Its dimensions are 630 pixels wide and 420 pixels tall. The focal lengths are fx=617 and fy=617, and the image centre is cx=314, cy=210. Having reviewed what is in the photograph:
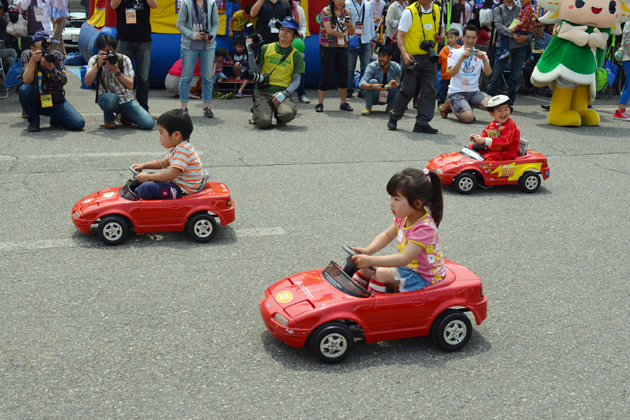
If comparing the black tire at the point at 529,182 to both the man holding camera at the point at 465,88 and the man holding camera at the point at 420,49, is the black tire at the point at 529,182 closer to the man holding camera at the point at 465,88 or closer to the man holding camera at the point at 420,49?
the man holding camera at the point at 420,49

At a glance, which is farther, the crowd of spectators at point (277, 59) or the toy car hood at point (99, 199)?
the crowd of spectators at point (277, 59)

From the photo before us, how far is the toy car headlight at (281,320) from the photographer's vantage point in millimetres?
3502

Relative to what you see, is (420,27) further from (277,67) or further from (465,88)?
(277,67)

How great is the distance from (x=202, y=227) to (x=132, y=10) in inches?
223

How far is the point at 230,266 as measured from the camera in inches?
189

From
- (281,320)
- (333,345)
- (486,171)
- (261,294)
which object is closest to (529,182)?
(486,171)

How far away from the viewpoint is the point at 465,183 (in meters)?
6.85

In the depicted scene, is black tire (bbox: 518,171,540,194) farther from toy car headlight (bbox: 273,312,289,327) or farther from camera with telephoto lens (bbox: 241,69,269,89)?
camera with telephoto lens (bbox: 241,69,269,89)

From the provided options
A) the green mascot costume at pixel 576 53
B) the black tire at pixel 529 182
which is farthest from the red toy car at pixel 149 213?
the green mascot costume at pixel 576 53

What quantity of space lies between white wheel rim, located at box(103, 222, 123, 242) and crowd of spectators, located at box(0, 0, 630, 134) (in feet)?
14.3

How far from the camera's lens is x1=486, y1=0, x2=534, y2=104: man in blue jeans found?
1160 cm

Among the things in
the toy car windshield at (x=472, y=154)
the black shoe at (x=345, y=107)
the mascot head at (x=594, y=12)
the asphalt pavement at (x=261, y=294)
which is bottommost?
the asphalt pavement at (x=261, y=294)

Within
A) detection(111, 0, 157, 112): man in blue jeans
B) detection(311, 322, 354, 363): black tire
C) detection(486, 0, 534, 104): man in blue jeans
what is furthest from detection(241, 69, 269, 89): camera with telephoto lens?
detection(311, 322, 354, 363): black tire

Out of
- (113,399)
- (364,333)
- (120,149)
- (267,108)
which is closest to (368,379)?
(364,333)
